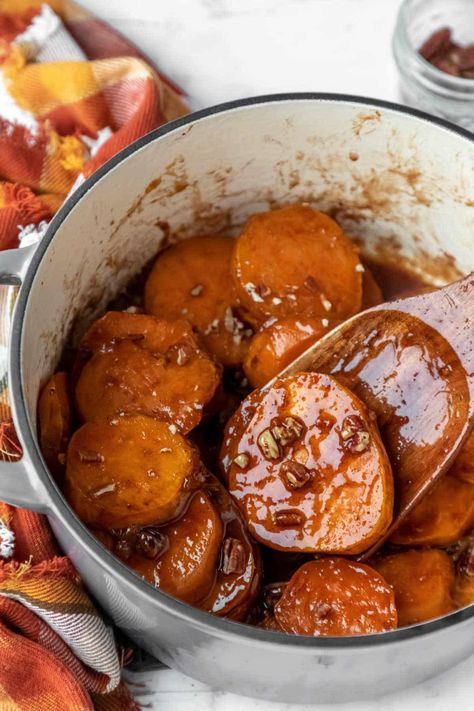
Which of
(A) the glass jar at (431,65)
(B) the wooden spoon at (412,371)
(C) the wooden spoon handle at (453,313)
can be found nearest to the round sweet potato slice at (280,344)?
(B) the wooden spoon at (412,371)

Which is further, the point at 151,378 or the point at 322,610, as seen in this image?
the point at 151,378

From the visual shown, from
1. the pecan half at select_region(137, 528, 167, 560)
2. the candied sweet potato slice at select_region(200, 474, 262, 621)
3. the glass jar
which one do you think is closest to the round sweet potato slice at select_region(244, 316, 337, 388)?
the candied sweet potato slice at select_region(200, 474, 262, 621)

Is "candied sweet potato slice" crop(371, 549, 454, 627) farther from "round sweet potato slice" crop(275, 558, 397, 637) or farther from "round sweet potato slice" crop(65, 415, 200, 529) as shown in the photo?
"round sweet potato slice" crop(65, 415, 200, 529)

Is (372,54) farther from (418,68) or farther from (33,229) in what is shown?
(33,229)

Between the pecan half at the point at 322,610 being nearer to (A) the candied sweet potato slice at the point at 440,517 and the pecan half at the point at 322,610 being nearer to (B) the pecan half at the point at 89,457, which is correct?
(A) the candied sweet potato slice at the point at 440,517

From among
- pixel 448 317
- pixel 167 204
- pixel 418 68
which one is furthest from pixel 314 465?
pixel 418 68

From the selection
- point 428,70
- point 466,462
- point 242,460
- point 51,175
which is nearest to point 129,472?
point 242,460

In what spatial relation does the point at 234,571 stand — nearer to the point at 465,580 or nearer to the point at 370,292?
the point at 465,580
